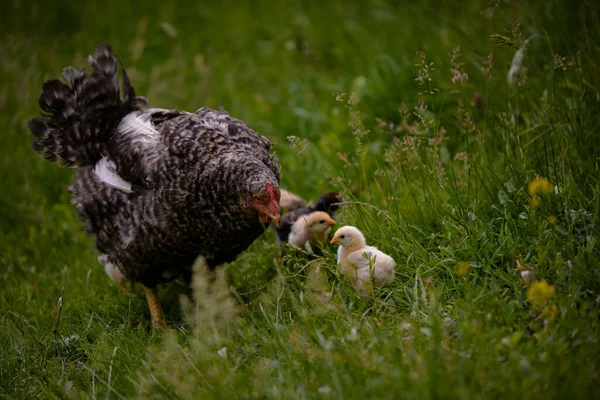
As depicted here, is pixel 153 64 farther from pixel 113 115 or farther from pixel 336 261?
pixel 336 261

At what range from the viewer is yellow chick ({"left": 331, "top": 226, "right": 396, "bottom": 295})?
10.7 ft

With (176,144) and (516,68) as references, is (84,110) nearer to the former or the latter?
(176,144)

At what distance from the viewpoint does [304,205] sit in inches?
189

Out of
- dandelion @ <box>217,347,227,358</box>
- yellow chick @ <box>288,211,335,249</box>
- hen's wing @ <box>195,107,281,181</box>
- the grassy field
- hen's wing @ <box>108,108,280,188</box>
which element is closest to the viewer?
the grassy field

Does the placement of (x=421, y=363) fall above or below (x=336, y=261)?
above

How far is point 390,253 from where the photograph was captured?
3547mm

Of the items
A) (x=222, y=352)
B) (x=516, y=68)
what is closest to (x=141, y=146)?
(x=222, y=352)

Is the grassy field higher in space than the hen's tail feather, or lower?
lower

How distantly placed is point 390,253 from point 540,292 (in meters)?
1.08

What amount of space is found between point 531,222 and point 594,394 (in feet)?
4.01

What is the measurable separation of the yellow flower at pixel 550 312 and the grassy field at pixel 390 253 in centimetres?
4

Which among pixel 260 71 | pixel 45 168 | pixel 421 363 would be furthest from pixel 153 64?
pixel 421 363

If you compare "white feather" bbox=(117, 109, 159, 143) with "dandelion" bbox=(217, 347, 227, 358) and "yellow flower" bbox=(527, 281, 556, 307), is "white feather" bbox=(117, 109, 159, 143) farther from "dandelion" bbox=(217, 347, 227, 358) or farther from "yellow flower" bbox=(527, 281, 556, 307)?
"yellow flower" bbox=(527, 281, 556, 307)

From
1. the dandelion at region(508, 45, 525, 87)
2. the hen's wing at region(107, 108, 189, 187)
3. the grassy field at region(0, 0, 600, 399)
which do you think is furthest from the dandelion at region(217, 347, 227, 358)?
the dandelion at region(508, 45, 525, 87)
